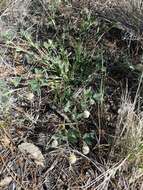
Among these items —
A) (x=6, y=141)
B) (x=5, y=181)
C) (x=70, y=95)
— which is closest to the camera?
(x=5, y=181)

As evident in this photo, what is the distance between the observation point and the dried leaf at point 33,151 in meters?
1.70

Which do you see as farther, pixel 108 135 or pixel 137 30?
pixel 137 30

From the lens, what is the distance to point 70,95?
186cm

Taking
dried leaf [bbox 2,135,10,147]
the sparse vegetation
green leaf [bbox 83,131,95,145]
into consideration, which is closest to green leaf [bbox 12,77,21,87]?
the sparse vegetation

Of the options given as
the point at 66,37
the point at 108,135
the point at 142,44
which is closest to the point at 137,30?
Result: the point at 142,44

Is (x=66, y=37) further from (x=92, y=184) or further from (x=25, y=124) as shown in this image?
(x=92, y=184)

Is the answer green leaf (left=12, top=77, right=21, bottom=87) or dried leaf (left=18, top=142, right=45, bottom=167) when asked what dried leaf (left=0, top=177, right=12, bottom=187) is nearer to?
dried leaf (left=18, top=142, right=45, bottom=167)

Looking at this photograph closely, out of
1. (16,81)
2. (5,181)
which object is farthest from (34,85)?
(5,181)

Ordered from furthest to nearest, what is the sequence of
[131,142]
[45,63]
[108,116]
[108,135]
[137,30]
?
[137,30]
[45,63]
[108,116]
[108,135]
[131,142]

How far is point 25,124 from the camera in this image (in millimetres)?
1816

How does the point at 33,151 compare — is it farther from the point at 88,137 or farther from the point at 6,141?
the point at 88,137

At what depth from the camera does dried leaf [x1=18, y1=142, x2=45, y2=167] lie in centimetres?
170

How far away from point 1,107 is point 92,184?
1.80ft

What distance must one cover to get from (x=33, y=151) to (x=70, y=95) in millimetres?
325
